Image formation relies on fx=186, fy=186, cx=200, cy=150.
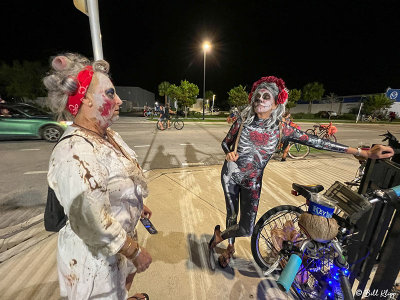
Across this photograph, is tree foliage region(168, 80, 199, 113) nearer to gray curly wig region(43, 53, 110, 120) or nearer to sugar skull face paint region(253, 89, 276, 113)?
sugar skull face paint region(253, 89, 276, 113)

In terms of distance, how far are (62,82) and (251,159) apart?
1668mm

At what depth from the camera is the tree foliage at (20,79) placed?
114ft

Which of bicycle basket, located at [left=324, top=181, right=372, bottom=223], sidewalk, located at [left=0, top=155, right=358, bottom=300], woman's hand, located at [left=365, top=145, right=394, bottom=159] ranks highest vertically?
woman's hand, located at [left=365, top=145, right=394, bottom=159]

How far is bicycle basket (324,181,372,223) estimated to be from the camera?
1.43m

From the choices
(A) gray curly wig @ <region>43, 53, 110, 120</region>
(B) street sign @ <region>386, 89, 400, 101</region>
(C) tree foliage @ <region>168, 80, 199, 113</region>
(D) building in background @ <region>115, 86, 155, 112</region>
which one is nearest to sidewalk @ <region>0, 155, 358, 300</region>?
(A) gray curly wig @ <region>43, 53, 110, 120</region>

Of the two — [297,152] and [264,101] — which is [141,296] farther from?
[297,152]

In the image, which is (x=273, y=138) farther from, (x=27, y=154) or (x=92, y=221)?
(x=27, y=154)

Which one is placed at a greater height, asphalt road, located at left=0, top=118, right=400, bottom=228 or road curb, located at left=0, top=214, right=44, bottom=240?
road curb, located at left=0, top=214, right=44, bottom=240

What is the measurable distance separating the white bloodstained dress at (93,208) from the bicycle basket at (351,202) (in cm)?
162

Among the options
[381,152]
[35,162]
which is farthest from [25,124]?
[381,152]

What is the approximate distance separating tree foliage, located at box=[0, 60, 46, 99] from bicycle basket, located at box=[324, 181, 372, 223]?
152ft

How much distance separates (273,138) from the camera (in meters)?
1.91

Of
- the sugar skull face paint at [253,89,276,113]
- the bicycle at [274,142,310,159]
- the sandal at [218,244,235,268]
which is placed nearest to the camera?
the sugar skull face paint at [253,89,276,113]

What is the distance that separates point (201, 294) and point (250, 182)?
1247mm
